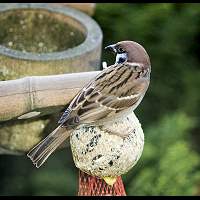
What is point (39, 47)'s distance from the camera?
14.5ft

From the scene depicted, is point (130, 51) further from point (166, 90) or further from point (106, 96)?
point (166, 90)

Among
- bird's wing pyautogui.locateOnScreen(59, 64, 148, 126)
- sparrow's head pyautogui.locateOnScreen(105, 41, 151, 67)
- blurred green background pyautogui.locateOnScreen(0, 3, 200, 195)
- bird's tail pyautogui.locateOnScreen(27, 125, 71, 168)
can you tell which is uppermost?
sparrow's head pyautogui.locateOnScreen(105, 41, 151, 67)

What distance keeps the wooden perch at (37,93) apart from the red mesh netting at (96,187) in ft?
1.29

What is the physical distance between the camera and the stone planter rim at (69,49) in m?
3.87

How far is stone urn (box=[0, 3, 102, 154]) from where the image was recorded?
3875mm

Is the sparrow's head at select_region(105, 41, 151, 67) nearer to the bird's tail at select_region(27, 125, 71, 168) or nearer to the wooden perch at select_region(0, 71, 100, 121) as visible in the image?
the wooden perch at select_region(0, 71, 100, 121)

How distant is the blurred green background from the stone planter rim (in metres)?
0.64

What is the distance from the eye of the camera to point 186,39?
5426mm

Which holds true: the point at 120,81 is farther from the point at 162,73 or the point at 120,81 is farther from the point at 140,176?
the point at 162,73

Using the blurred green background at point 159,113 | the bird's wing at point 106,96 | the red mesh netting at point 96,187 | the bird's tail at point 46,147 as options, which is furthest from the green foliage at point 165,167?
the bird's tail at point 46,147

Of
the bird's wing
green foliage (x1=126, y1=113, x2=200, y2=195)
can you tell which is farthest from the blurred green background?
the bird's wing
